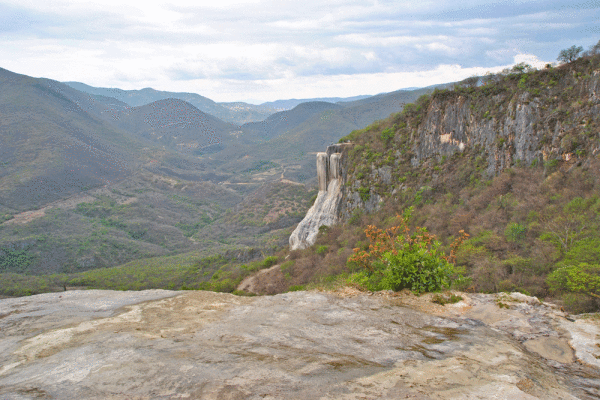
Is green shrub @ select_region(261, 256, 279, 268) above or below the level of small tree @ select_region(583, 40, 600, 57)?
below

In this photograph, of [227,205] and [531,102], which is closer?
[531,102]

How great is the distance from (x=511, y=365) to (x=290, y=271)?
20.3 metres

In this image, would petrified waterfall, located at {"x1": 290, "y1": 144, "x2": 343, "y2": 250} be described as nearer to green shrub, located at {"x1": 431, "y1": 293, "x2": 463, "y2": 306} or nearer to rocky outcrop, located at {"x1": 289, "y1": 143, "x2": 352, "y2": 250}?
rocky outcrop, located at {"x1": 289, "y1": 143, "x2": 352, "y2": 250}

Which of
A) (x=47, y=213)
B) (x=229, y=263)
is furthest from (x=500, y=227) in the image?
(x=47, y=213)

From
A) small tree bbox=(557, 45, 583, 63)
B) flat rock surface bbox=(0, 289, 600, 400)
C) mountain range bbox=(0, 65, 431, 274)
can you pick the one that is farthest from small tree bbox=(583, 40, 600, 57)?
mountain range bbox=(0, 65, 431, 274)

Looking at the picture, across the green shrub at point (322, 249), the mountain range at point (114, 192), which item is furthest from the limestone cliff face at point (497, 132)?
the mountain range at point (114, 192)

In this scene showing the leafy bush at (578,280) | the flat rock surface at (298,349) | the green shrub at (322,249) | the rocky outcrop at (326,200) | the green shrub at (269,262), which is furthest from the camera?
the rocky outcrop at (326,200)

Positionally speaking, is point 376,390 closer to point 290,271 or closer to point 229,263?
point 290,271

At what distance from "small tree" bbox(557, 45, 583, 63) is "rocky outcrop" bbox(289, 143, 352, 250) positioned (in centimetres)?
1600

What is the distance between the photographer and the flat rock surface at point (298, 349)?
12.7 feet

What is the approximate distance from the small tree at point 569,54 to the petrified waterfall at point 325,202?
16514 millimetres

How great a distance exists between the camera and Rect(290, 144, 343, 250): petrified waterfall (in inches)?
1185

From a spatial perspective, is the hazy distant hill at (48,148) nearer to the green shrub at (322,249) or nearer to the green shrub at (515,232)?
the green shrub at (322,249)

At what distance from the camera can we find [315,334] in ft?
18.6
